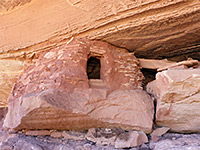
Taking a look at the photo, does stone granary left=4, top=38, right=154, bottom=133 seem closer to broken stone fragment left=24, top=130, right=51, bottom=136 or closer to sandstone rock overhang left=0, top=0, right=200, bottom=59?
broken stone fragment left=24, top=130, right=51, bottom=136

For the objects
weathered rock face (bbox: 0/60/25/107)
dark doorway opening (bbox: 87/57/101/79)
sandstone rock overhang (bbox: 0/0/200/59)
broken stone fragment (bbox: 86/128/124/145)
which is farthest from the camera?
dark doorway opening (bbox: 87/57/101/79)

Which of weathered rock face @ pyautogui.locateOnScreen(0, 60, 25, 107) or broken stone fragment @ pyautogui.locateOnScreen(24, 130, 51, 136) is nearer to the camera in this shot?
broken stone fragment @ pyautogui.locateOnScreen(24, 130, 51, 136)

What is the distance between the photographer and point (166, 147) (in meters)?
2.20

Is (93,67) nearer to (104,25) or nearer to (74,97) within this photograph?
(104,25)

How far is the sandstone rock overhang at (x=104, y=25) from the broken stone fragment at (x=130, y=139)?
5.81ft

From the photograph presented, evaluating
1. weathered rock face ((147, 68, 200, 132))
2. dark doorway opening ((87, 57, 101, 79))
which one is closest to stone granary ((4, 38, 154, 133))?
weathered rock face ((147, 68, 200, 132))

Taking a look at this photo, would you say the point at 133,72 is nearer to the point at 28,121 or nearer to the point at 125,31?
the point at 125,31

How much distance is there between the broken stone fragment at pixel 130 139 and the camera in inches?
95.5

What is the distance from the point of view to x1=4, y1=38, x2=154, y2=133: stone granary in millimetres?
2615

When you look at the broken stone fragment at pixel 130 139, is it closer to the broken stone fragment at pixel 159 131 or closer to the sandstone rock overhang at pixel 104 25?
the broken stone fragment at pixel 159 131

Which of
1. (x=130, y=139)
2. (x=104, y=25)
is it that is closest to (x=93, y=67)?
(x=104, y=25)

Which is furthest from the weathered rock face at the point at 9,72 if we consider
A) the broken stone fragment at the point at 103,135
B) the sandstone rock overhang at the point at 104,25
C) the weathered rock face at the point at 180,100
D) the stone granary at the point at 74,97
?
the weathered rock face at the point at 180,100

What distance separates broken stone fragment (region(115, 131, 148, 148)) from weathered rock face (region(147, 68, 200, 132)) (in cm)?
40

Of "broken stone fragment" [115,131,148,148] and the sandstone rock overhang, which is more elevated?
the sandstone rock overhang
